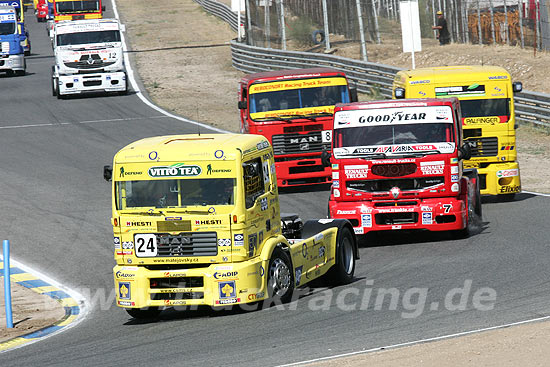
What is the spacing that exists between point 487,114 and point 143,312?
32.5 feet

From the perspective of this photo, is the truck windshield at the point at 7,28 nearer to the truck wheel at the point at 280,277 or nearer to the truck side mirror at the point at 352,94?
the truck side mirror at the point at 352,94

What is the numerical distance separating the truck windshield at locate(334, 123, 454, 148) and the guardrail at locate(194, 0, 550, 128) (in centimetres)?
1206

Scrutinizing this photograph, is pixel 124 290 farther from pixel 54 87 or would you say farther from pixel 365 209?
pixel 54 87

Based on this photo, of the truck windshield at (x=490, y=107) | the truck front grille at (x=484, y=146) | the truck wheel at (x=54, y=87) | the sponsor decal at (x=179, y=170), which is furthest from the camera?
the truck wheel at (x=54, y=87)

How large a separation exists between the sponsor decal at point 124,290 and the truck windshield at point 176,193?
918 millimetres

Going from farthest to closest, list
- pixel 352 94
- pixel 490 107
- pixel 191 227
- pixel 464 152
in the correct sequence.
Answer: pixel 352 94 → pixel 490 107 → pixel 464 152 → pixel 191 227

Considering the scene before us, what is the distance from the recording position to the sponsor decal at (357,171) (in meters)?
16.5

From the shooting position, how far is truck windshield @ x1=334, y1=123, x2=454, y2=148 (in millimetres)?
16469

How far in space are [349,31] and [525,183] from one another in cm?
1667

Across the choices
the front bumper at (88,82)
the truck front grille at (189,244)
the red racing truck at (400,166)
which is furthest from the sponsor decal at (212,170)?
the front bumper at (88,82)

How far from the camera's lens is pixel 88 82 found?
36.5 m

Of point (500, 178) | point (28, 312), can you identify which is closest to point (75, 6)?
point (500, 178)

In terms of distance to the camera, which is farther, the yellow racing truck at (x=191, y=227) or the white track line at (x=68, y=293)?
the white track line at (x=68, y=293)

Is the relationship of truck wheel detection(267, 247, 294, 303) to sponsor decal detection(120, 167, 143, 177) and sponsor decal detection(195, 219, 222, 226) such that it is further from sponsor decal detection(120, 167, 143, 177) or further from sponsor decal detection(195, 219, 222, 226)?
sponsor decal detection(120, 167, 143, 177)
